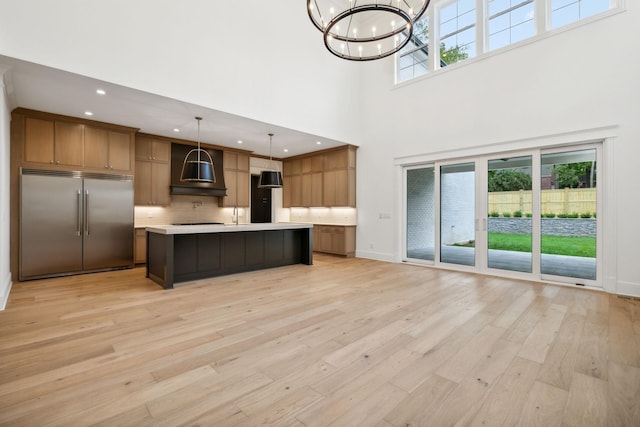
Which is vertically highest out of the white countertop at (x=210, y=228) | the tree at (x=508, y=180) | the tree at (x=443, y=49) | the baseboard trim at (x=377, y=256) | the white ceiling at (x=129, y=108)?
the tree at (x=443, y=49)

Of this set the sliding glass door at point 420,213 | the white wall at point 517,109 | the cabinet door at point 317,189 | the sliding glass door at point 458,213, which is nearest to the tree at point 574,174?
the white wall at point 517,109

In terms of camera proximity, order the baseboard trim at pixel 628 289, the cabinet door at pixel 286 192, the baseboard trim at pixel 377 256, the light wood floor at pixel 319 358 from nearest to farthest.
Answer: the light wood floor at pixel 319 358, the baseboard trim at pixel 628 289, the baseboard trim at pixel 377 256, the cabinet door at pixel 286 192

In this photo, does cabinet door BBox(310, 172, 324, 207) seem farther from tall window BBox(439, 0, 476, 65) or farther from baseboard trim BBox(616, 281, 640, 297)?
baseboard trim BBox(616, 281, 640, 297)

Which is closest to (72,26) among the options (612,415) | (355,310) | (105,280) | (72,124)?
(72,124)

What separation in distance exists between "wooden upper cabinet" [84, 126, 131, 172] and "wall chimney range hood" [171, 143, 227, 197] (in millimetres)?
1097

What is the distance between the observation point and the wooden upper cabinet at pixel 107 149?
17.8 feet

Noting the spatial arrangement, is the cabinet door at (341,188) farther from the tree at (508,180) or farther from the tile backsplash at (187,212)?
the tree at (508,180)

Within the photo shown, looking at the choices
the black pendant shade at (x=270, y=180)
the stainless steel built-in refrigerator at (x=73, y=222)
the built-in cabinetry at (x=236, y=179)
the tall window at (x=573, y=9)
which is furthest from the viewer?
the built-in cabinetry at (x=236, y=179)

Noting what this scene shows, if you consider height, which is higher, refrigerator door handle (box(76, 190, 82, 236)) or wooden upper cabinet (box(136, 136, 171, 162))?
wooden upper cabinet (box(136, 136, 171, 162))

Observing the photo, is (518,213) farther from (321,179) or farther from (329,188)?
(321,179)

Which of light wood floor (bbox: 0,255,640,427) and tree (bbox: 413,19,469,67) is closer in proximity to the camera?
light wood floor (bbox: 0,255,640,427)

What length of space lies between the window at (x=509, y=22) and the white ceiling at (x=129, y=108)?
3694mm

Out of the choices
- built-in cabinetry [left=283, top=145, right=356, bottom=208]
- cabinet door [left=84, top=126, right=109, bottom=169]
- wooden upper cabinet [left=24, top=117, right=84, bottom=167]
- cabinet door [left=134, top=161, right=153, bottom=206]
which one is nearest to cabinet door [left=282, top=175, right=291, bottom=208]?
built-in cabinetry [left=283, top=145, right=356, bottom=208]

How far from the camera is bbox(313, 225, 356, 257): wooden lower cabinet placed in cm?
739
